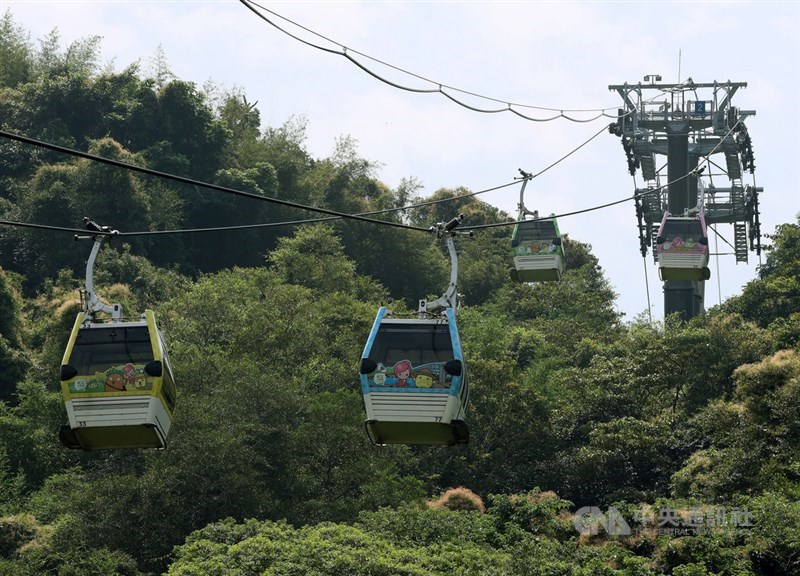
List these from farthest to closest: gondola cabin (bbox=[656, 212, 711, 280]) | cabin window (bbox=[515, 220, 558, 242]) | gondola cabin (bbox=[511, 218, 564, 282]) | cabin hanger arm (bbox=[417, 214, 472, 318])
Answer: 1. cabin window (bbox=[515, 220, 558, 242])
2. gondola cabin (bbox=[511, 218, 564, 282])
3. gondola cabin (bbox=[656, 212, 711, 280])
4. cabin hanger arm (bbox=[417, 214, 472, 318])

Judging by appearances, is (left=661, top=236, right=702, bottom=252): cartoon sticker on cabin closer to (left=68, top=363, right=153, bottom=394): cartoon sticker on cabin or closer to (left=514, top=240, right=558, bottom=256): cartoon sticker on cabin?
(left=514, top=240, right=558, bottom=256): cartoon sticker on cabin

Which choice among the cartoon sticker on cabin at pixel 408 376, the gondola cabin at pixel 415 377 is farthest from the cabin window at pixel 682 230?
the cartoon sticker on cabin at pixel 408 376

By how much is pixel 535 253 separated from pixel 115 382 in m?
12.7

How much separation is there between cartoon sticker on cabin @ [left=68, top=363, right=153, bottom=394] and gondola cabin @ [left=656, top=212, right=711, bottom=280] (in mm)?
13303

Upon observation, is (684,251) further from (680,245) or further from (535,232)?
(535,232)

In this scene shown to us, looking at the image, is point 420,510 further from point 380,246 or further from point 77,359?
point 380,246

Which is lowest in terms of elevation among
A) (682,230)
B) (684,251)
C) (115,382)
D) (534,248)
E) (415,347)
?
(115,382)

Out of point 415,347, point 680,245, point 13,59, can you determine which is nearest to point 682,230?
point 680,245

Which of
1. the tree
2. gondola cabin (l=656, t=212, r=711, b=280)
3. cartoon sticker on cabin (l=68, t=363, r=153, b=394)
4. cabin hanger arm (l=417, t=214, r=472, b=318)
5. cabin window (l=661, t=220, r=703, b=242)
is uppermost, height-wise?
the tree

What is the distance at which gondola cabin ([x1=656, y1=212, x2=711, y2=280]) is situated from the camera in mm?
28812

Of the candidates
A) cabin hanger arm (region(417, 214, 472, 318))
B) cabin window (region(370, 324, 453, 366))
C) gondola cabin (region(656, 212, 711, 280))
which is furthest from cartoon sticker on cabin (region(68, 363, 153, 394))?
gondola cabin (region(656, 212, 711, 280))

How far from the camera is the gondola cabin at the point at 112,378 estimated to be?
58.2 ft

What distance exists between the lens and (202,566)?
26.5 metres

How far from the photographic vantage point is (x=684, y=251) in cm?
2889
